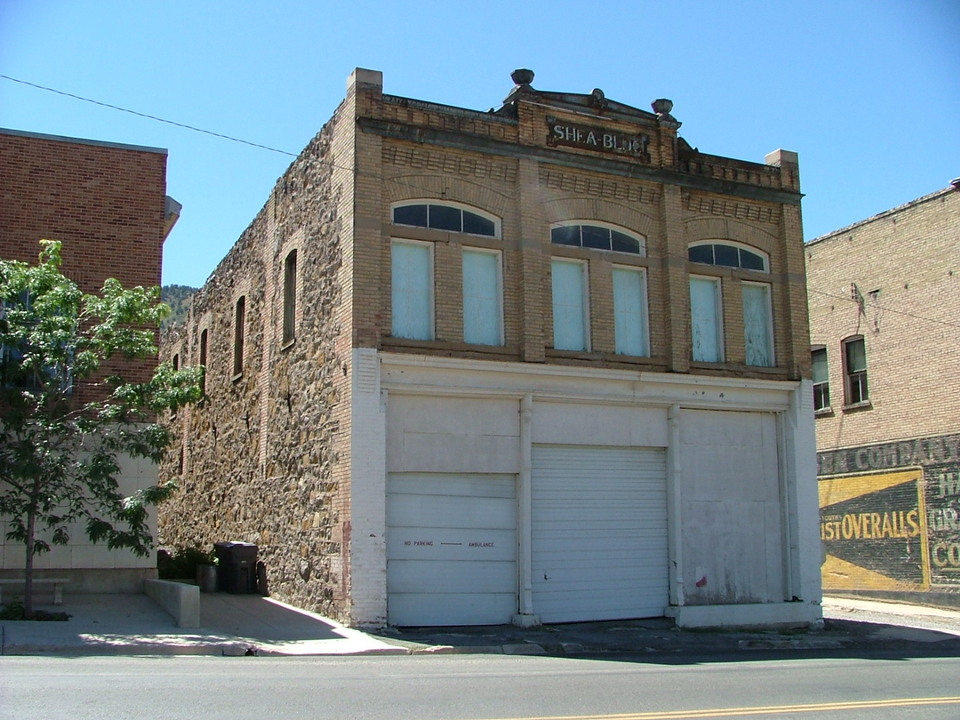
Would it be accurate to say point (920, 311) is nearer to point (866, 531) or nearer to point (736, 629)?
point (866, 531)

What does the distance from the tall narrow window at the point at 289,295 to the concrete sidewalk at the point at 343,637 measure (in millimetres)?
5307

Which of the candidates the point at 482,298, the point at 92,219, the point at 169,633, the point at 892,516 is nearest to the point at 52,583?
the point at 169,633

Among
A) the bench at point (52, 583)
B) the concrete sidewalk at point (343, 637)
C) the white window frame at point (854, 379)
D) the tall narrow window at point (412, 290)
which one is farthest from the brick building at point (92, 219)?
the white window frame at point (854, 379)

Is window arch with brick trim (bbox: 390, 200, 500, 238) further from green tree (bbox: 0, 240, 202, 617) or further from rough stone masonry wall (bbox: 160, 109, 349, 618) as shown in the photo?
green tree (bbox: 0, 240, 202, 617)

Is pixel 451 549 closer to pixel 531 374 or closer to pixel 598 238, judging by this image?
pixel 531 374

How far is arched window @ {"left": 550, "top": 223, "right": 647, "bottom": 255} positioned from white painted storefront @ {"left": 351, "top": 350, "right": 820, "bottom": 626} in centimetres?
A: 254

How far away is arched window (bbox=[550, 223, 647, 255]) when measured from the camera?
1864 cm

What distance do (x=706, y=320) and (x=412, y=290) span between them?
6277mm

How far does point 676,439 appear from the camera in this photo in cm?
1869

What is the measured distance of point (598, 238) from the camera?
1897 centimetres

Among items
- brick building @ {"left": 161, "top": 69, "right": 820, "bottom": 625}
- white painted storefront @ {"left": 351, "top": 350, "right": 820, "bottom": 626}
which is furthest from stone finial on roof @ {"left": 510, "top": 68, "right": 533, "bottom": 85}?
white painted storefront @ {"left": 351, "top": 350, "right": 820, "bottom": 626}

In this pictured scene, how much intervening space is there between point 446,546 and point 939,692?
7928mm

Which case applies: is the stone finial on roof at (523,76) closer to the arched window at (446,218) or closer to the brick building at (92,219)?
the arched window at (446,218)

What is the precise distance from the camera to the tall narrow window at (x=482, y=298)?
693 inches
